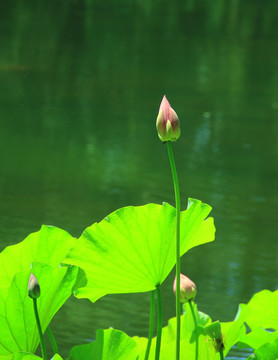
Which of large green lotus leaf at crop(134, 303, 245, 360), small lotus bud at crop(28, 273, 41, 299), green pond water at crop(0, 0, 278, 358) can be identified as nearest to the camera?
small lotus bud at crop(28, 273, 41, 299)

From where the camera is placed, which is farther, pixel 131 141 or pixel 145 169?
pixel 131 141

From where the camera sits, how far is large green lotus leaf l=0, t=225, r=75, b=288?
679mm

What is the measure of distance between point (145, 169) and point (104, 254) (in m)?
2.44

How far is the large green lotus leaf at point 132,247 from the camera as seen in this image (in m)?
0.65

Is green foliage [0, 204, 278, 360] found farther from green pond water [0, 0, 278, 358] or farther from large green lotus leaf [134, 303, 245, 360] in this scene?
green pond water [0, 0, 278, 358]

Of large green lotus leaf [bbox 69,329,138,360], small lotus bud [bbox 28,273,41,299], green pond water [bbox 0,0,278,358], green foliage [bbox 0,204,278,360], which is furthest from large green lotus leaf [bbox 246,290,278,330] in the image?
green pond water [bbox 0,0,278,358]

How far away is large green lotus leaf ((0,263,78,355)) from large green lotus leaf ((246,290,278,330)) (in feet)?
0.58

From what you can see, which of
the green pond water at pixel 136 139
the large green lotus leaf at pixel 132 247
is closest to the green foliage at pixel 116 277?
the large green lotus leaf at pixel 132 247

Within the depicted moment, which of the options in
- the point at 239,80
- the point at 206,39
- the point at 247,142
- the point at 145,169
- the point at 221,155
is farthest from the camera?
the point at 206,39

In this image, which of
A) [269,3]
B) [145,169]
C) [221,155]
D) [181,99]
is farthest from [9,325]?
[269,3]

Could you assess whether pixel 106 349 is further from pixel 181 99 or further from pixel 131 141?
pixel 181 99

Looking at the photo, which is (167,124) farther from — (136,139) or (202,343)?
(136,139)

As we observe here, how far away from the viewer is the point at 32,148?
3.26m

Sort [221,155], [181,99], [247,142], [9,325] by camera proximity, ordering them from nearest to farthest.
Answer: [9,325]
[221,155]
[247,142]
[181,99]
